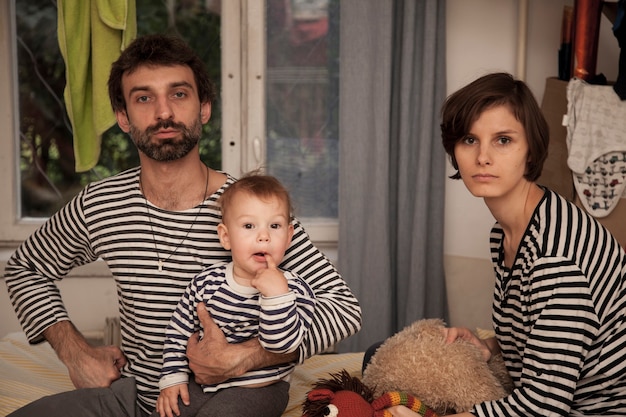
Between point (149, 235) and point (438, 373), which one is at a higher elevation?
point (149, 235)

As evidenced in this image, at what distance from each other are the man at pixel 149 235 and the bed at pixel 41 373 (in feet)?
0.59

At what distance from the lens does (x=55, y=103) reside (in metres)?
3.25

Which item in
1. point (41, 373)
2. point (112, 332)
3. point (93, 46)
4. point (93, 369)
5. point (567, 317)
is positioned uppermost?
point (93, 46)

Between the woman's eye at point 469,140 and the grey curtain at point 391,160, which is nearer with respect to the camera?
the woman's eye at point 469,140

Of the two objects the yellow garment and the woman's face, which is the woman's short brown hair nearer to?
the woman's face

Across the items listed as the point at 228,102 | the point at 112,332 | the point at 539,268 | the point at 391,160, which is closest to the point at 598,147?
the point at 391,160

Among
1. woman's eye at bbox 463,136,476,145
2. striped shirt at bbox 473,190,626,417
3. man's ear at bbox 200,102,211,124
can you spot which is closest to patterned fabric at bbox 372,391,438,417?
striped shirt at bbox 473,190,626,417

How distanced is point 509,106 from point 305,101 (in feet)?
5.76

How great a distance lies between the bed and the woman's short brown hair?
824 millimetres

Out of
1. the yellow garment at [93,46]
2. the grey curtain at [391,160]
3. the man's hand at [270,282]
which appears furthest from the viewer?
the grey curtain at [391,160]

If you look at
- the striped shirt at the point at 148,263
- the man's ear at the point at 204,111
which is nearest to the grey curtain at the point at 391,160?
the man's ear at the point at 204,111

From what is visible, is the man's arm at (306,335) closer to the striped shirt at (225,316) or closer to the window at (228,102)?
the striped shirt at (225,316)

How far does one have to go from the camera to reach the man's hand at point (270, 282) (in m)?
1.51

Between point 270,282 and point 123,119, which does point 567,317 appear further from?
point 123,119
